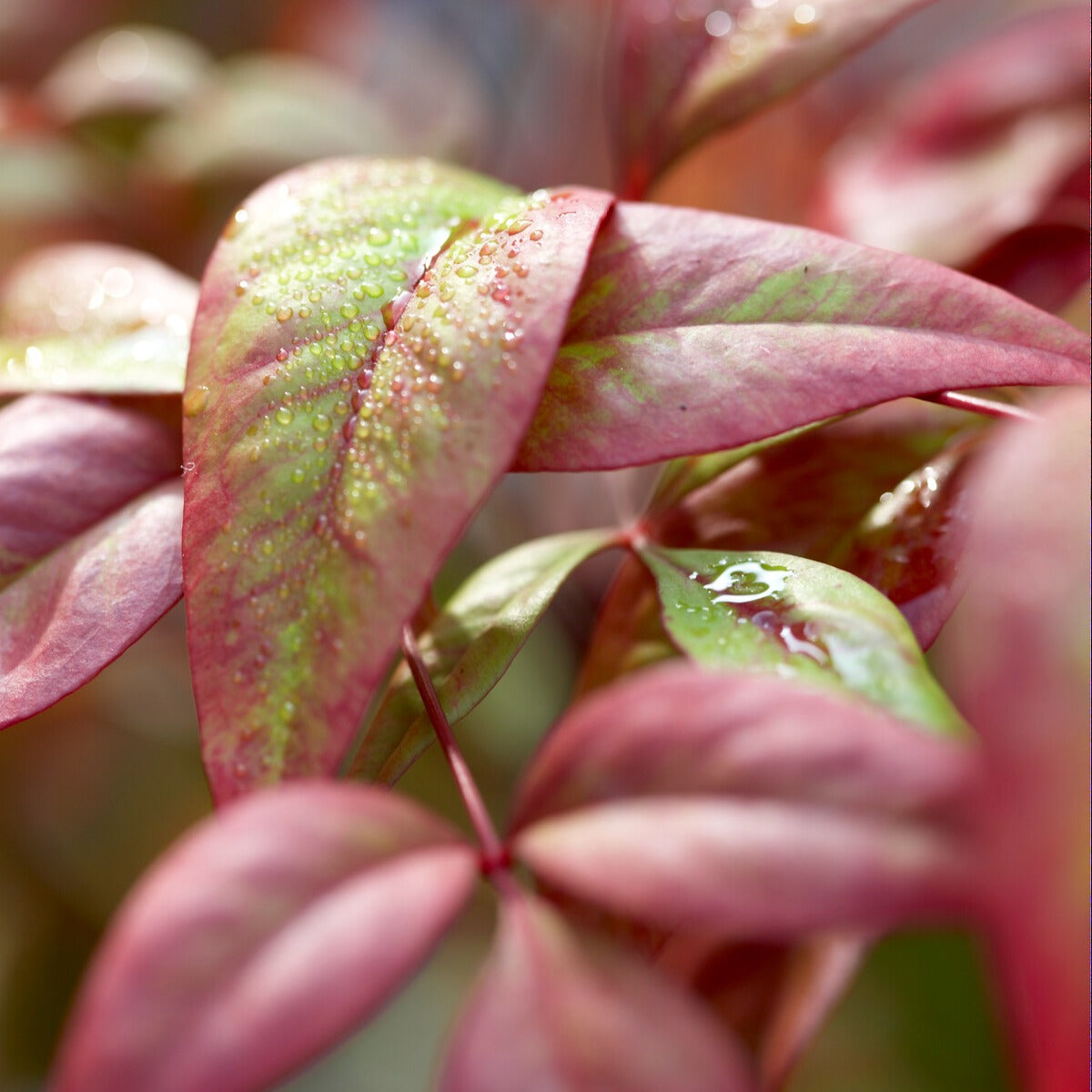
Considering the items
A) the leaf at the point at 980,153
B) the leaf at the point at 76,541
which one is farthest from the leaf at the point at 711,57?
the leaf at the point at 76,541

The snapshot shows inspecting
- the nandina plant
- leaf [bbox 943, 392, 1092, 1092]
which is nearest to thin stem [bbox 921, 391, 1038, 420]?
the nandina plant

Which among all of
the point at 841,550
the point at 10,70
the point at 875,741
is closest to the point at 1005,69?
the point at 841,550

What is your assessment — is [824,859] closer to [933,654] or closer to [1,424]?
[1,424]

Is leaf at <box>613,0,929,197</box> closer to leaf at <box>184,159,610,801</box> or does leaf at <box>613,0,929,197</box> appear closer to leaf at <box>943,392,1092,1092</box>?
leaf at <box>184,159,610,801</box>

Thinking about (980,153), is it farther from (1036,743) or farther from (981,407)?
(1036,743)

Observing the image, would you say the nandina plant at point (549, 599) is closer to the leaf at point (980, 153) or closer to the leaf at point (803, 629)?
the leaf at point (803, 629)

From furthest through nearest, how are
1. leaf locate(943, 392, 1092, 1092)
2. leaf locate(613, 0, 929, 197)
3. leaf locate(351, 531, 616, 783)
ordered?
leaf locate(613, 0, 929, 197), leaf locate(351, 531, 616, 783), leaf locate(943, 392, 1092, 1092)

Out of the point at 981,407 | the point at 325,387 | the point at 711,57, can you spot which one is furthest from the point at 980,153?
the point at 325,387
